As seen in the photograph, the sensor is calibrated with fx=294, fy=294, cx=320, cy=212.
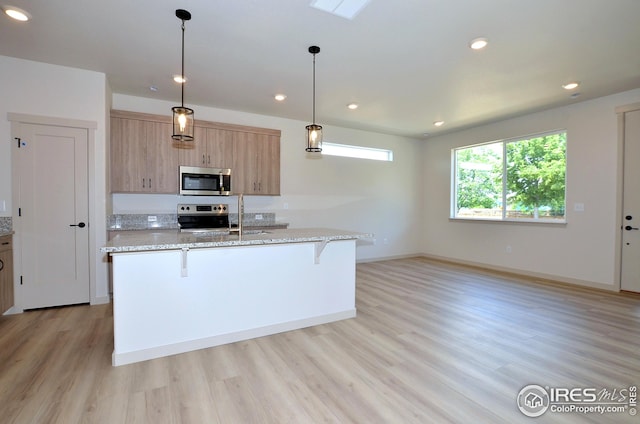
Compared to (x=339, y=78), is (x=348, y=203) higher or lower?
lower

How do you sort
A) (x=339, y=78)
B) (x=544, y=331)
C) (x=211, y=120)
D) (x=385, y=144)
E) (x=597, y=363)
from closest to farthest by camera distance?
(x=597, y=363) < (x=544, y=331) < (x=339, y=78) < (x=211, y=120) < (x=385, y=144)

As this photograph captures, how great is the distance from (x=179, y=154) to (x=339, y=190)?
3.15 meters

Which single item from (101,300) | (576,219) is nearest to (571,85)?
(576,219)

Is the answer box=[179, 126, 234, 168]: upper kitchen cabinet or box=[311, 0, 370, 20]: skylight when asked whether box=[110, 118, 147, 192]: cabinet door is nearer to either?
box=[179, 126, 234, 168]: upper kitchen cabinet

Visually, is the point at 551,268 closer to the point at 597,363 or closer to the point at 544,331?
the point at 544,331

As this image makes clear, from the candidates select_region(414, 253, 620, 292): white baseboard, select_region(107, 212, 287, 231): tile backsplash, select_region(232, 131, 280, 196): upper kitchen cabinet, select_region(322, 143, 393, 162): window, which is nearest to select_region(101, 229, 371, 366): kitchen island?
select_region(107, 212, 287, 231): tile backsplash

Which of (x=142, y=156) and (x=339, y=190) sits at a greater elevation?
(x=142, y=156)

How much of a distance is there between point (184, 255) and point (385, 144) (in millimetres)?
5461

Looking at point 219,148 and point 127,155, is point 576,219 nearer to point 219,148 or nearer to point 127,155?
point 219,148

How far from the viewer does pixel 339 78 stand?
12.5 feet

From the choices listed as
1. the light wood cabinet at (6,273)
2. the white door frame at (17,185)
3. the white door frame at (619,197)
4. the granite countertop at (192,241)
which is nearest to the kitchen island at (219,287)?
the granite countertop at (192,241)

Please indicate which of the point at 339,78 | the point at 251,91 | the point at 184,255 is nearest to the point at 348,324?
the point at 184,255

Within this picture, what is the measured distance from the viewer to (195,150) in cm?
451

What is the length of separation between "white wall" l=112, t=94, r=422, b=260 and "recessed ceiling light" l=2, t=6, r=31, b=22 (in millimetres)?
1779
